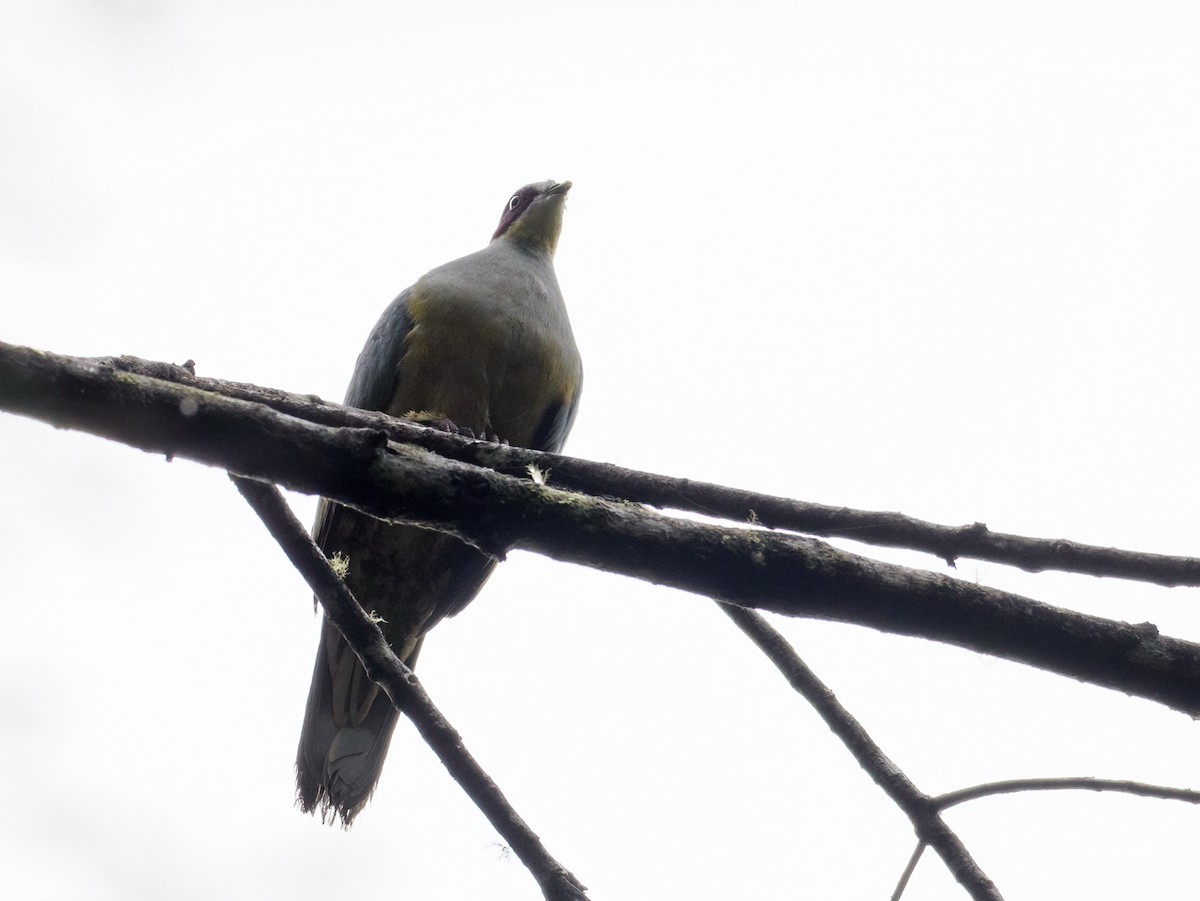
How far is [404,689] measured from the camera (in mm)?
2551

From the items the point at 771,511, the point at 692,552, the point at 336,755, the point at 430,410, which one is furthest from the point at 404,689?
the point at 430,410

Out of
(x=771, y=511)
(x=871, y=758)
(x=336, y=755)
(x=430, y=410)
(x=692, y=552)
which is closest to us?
(x=692, y=552)

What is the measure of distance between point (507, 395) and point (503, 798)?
10.3 ft

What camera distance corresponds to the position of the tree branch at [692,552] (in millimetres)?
2164

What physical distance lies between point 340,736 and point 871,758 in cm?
255

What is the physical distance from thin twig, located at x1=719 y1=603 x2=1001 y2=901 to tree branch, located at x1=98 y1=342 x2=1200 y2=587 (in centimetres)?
41

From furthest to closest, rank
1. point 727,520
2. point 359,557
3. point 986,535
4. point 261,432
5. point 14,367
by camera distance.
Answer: point 359,557 → point 727,520 → point 986,535 → point 261,432 → point 14,367

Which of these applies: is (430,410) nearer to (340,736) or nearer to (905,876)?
(340,736)

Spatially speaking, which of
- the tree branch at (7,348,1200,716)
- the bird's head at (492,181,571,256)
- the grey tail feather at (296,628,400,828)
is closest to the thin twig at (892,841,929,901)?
the tree branch at (7,348,1200,716)

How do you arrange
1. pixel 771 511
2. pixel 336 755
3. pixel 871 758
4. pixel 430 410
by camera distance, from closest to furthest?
pixel 771 511 → pixel 871 758 → pixel 336 755 → pixel 430 410

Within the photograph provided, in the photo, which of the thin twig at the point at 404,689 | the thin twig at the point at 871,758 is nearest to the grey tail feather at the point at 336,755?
the thin twig at the point at 404,689

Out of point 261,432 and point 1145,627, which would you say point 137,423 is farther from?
point 1145,627

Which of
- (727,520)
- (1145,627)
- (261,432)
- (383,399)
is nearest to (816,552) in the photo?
(727,520)

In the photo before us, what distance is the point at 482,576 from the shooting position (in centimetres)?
514
